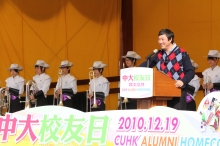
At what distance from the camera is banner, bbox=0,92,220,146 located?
5.18 m

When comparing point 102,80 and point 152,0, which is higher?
point 152,0

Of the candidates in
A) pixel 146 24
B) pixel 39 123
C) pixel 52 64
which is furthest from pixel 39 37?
pixel 39 123

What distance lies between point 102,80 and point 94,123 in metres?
3.87

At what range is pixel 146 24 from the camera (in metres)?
11.1

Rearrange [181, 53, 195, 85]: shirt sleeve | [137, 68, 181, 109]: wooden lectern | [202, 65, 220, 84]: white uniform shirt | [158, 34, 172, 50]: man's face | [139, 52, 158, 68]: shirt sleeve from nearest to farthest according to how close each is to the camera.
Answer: [137, 68, 181, 109]: wooden lectern < [181, 53, 195, 85]: shirt sleeve < [158, 34, 172, 50]: man's face < [139, 52, 158, 68]: shirt sleeve < [202, 65, 220, 84]: white uniform shirt

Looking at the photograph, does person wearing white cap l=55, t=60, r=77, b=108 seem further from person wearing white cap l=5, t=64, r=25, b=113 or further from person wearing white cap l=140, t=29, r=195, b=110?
person wearing white cap l=140, t=29, r=195, b=110

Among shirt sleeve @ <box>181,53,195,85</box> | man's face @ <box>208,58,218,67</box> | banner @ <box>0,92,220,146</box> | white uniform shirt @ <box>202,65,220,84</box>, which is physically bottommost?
banner @ <box>0,92,220,146</box>

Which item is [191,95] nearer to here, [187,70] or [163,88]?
[187,70]

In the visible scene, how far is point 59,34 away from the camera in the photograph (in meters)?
10.3

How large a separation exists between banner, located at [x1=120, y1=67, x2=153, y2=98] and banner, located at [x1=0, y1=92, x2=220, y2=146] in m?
0.16

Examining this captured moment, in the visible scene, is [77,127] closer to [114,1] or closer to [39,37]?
[39,37]

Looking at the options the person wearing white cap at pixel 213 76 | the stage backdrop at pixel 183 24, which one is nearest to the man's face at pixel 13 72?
the stage backdrop at pixel 183 24

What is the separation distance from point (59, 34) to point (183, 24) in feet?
7.04

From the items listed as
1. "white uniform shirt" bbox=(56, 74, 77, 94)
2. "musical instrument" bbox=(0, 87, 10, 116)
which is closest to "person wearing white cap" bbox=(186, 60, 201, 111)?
"white uniform shirt" bbox=(56, 74, 77, 94)
